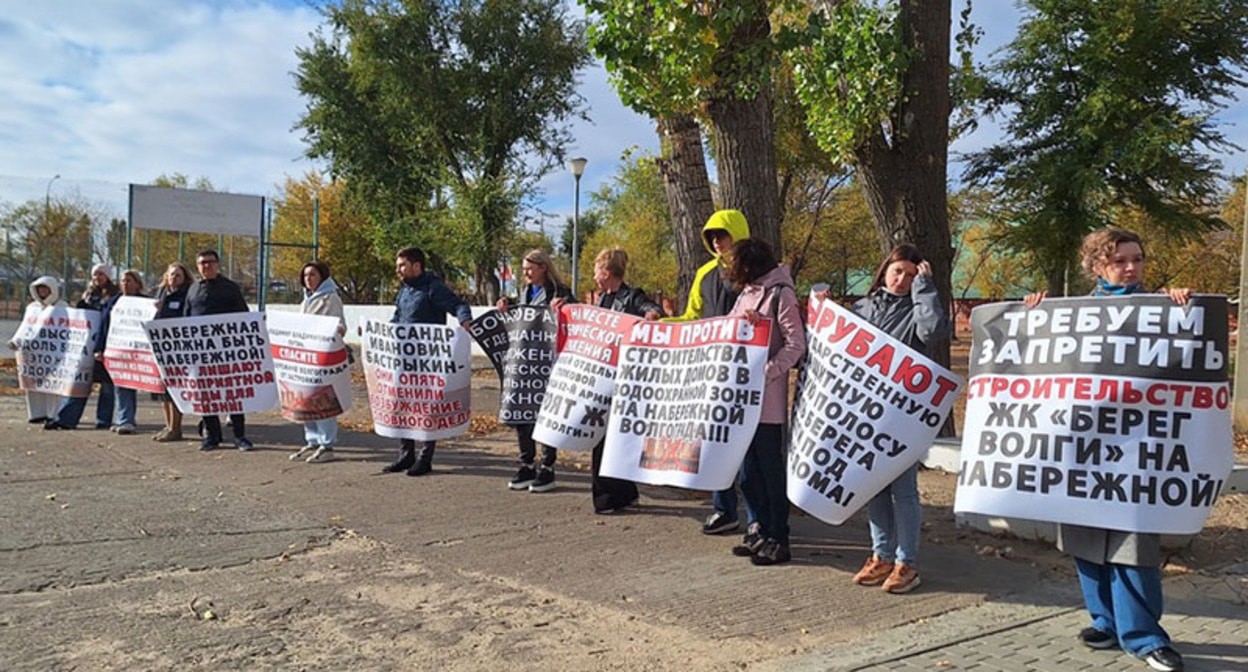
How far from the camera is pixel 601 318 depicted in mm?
6664

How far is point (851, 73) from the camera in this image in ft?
27.4

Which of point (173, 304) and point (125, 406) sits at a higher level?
point (173, 304)

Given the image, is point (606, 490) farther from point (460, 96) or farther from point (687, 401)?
point (460, 96)

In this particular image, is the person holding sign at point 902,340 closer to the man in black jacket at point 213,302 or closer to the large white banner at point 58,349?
the man in black jacket at point 213,302

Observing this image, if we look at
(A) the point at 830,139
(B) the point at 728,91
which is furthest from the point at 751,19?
(A) the point at 830,139

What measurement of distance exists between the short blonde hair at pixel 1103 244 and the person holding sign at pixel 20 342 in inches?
416

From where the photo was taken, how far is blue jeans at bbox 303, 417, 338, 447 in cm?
885

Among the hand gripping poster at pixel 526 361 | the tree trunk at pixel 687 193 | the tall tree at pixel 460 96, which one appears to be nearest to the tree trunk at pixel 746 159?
the tree trunk at pixel 687 193

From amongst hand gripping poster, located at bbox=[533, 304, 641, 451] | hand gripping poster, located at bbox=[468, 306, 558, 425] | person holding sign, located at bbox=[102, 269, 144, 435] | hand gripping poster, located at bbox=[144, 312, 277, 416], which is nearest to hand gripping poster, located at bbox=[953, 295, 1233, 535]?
hand gripping poster, located at bbox=[533, 304, 641, 451]

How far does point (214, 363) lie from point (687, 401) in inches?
221

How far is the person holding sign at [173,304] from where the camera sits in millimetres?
9523

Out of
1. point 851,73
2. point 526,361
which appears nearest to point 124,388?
point 526,361

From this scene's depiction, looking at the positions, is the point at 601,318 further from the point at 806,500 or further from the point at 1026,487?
the point at 1026,487

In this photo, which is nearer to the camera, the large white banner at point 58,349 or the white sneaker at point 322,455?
the white sneaker at point 322,455
